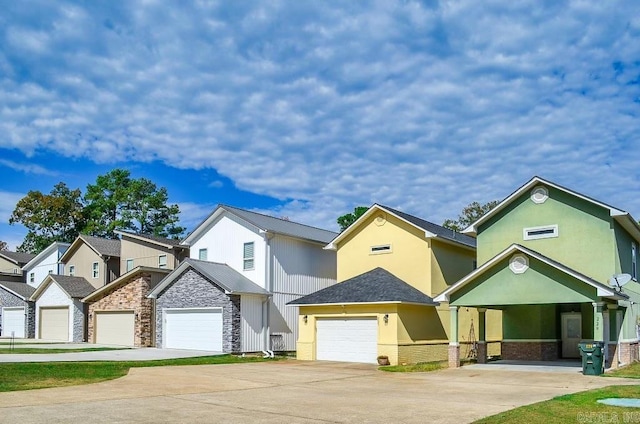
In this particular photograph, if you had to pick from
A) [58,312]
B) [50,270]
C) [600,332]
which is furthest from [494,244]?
[50,270]

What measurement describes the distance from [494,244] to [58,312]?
30.0 meters

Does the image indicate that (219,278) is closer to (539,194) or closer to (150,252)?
(150,252)

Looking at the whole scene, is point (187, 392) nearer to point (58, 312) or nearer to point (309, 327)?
point (309, 327)

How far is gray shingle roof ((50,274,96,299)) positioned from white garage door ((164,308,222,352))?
1106 cm

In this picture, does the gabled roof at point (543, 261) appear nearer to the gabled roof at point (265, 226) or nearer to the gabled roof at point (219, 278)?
the gabled roof at point (219, 278)

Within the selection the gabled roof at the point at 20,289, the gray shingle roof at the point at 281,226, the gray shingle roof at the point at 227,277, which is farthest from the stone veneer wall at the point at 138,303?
the gabled roof at the point at 20,289

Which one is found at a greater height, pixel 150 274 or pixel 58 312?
pixel 150 274

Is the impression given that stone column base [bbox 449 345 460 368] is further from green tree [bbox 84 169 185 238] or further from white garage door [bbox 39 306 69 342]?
green tree [bbox 84 169 185 238]

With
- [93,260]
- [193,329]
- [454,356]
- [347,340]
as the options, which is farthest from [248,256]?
[93,260]

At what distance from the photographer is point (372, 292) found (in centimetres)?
2705

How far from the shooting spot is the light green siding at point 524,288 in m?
21.5

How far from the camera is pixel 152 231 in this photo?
223ft

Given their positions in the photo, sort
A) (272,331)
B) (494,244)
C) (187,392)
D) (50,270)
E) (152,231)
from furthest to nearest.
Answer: (152,231) < (50,270) < (272,331) < (494,244) < (187,392)

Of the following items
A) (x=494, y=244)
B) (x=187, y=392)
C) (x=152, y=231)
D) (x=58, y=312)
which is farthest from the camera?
(x=152, y=231)
